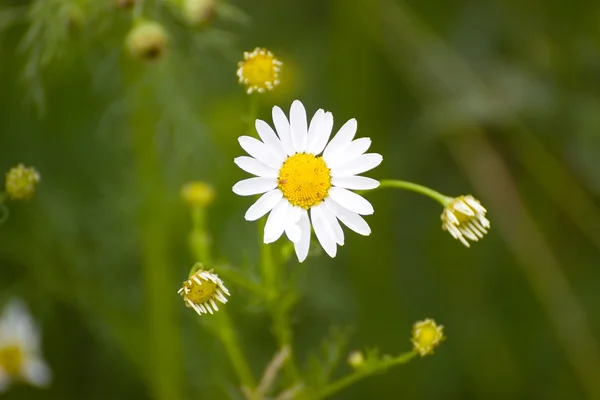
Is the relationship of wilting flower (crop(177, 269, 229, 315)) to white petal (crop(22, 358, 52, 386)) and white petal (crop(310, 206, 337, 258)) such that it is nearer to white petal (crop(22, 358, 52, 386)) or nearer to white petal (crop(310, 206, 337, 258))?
white petal (crop(310, 206, 337, 258))

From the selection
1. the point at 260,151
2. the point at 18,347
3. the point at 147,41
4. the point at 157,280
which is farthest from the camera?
the point at 18,347

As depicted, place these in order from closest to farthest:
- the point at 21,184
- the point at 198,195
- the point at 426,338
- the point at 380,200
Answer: the point at 426,338, the point at 21,184, the point at 198,195, the point at 380,200

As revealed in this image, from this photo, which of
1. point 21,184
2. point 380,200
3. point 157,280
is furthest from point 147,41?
point 380,200

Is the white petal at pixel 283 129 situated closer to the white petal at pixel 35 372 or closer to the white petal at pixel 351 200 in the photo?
the white petal at pixel 351 200

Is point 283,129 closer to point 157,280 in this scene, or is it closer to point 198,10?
point 198,10

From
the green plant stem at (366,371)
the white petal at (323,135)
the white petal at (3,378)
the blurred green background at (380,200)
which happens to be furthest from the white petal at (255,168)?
the white petal at (3,378)

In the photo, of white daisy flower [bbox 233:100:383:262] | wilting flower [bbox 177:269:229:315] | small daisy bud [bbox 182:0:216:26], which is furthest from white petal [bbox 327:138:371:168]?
small daisy bud [bbox 182:0:216:26]
